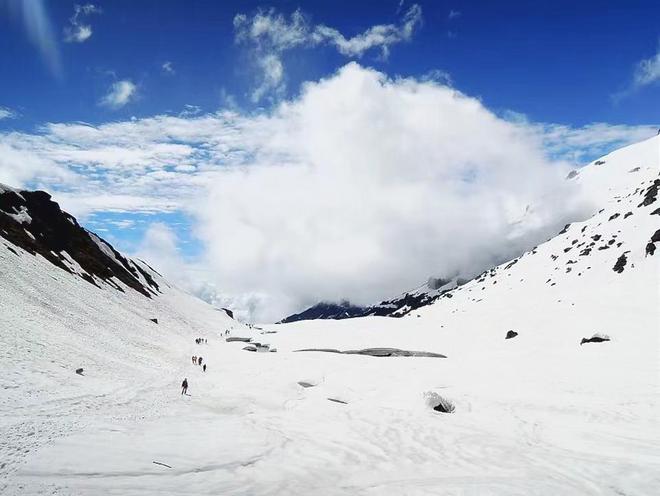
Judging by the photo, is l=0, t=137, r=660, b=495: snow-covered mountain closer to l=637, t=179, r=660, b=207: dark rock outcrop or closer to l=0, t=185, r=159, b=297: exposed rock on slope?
l=0, t=185, r=159, b=297: exposed rock on slope

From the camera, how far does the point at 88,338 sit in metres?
44.9

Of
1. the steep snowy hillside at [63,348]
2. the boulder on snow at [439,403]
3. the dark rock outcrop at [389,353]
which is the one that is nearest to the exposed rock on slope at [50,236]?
the steep snowy hillside at [63,348]

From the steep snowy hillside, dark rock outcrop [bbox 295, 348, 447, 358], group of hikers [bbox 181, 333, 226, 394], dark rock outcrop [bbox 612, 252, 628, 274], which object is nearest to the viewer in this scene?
the steep snowy hillside

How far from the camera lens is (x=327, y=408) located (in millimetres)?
31078

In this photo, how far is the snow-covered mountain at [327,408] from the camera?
1595 cm

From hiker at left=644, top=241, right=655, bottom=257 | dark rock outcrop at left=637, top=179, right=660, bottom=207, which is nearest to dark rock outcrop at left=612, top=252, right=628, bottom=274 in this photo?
hiker at left=644, top=241, right=655, bottom=257

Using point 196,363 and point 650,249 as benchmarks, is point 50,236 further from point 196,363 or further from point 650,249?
point 650,249

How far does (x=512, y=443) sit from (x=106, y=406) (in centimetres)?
2291

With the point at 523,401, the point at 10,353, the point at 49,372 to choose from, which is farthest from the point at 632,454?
the point at 10,353

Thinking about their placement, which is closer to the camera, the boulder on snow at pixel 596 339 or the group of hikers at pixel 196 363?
the group of hikers at pixel 196 363

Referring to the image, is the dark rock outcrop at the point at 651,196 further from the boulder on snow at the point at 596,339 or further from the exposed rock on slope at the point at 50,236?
the exposed rock on slope at the point at 50,236

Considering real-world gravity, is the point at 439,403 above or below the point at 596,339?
below

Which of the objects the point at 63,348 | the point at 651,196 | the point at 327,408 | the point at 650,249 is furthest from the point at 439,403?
the point at 651,196

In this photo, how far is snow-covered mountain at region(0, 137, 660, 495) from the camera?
1595 centimetres
